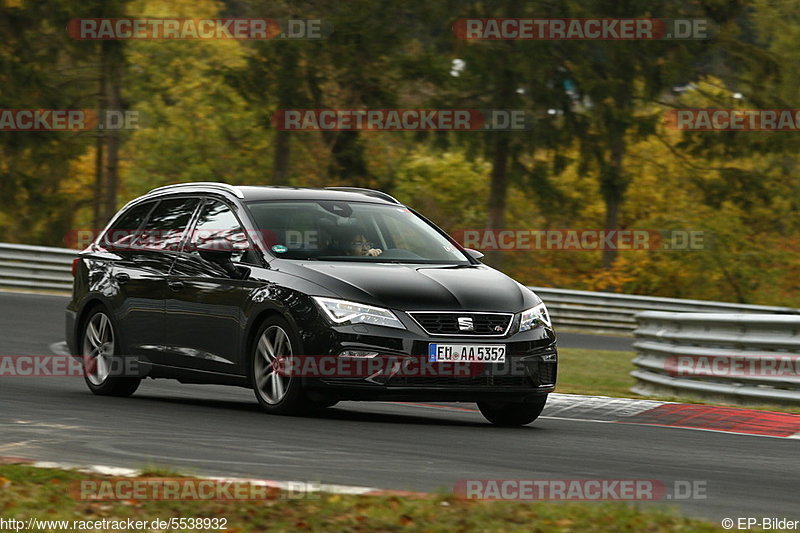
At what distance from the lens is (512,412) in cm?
1098

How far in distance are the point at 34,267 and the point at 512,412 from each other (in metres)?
16.9

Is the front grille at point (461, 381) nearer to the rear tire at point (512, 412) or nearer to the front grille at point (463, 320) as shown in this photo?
the front grille at point (463, 320)

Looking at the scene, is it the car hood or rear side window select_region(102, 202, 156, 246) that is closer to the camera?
the car hood

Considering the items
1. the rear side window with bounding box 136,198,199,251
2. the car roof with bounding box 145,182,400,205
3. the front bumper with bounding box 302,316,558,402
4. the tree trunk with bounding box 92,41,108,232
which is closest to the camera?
the front bumper with bounding box 302,316,558,402

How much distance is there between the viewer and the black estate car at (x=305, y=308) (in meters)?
9.91

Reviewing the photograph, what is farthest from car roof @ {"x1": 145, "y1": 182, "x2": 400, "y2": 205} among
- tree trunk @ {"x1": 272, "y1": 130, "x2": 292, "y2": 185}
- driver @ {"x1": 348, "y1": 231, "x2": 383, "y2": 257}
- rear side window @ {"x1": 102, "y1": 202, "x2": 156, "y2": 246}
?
tree trunk @ {"x1": 272, "y1": 130, "x2": 292, "y2": 185}

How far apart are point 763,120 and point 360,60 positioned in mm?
11150

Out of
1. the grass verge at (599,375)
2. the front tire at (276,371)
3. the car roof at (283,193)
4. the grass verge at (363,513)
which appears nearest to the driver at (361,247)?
the car roof at (283,193)

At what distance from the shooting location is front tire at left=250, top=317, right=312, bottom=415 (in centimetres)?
1006

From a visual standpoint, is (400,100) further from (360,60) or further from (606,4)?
(606,4)

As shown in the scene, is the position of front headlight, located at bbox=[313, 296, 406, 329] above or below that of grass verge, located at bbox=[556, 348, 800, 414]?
above

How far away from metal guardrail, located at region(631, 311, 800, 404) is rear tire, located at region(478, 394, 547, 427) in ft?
10.9

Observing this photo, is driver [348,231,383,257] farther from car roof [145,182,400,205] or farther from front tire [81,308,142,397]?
front tire [81,308,142,397]

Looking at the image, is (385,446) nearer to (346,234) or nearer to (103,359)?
(346,234)
